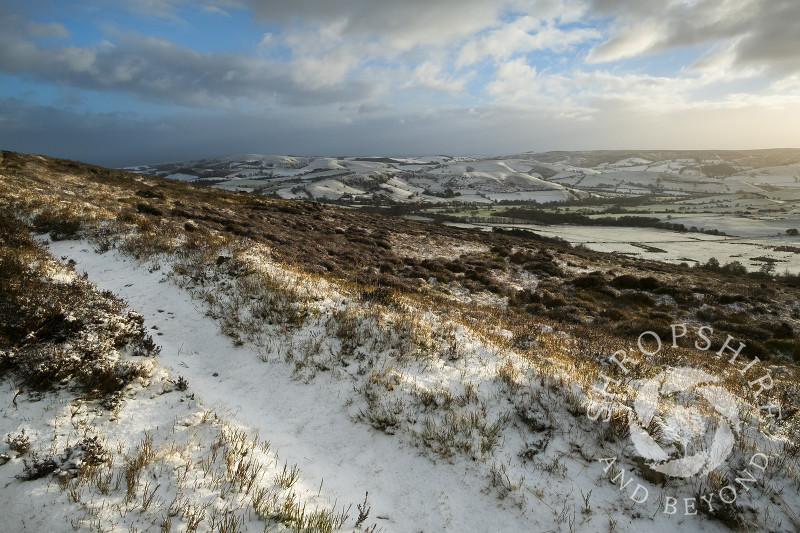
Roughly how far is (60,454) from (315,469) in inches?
128

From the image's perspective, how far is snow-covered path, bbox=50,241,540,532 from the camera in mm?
4578

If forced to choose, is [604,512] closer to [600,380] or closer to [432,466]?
[432,466]

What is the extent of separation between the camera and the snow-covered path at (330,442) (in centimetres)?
458

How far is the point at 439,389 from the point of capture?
675cm

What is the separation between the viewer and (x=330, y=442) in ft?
18.8
